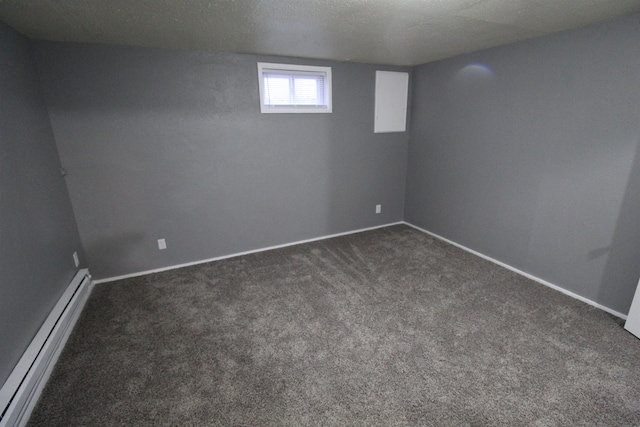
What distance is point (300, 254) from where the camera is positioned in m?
3.55

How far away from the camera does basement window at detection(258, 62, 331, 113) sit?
10.6ft

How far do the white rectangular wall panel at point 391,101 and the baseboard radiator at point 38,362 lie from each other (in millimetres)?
3640

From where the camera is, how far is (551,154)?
2604 mm

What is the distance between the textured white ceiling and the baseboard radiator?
6.51ft

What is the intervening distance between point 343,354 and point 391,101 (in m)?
3.23

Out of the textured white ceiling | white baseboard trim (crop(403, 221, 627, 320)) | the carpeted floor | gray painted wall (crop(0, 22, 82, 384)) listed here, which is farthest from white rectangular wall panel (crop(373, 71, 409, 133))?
gray painted wall (crop(0, 22, 82, 384))

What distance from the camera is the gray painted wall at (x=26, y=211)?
1.74 meters

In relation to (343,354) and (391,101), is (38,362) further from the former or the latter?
(391,101)

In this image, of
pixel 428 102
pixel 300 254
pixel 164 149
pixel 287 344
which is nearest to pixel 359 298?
pixel 287 344

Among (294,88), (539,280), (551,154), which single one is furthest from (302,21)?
(539,280)

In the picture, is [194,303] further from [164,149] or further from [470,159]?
[470,159]

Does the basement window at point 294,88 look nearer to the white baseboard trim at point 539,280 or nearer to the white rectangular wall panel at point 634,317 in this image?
the white baseboard trim at point 539,280

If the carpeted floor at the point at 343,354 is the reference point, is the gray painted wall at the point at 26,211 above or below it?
above

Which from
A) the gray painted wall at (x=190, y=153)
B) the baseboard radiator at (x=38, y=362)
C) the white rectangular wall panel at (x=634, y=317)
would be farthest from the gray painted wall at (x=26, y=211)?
the white rectangular wall panel at (x=634, y=317)
